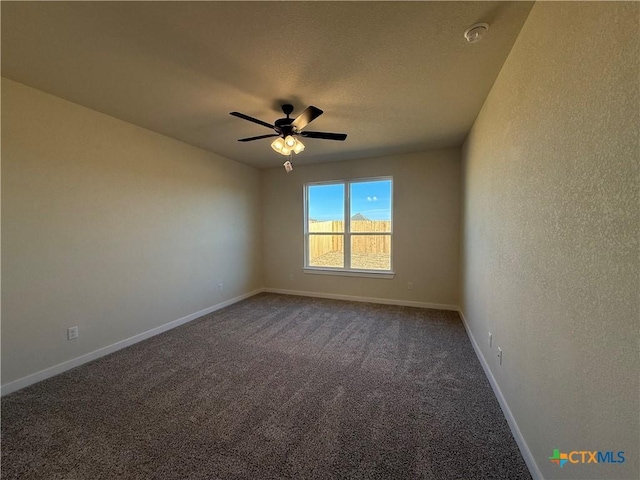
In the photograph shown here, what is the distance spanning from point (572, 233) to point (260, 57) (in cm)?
208

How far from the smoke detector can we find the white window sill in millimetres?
3378

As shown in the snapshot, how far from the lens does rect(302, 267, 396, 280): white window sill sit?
4.48m

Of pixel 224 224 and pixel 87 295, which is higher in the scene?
pixel 224 224

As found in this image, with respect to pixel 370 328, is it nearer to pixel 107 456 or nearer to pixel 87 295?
pixel 107 456

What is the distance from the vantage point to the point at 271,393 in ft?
6.89

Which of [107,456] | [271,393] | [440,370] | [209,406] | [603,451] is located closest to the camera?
[603,451]

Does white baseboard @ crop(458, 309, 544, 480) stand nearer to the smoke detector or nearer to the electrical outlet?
the smoke detector

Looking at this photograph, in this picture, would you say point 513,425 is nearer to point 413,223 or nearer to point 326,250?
point 413,223

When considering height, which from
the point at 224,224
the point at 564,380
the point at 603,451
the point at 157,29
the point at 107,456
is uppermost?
the point at 157,29

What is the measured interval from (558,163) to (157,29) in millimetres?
2322

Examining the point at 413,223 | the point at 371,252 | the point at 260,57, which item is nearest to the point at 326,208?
the point at 371,252

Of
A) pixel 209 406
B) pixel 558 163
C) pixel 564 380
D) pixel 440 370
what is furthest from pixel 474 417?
pixel 209 406

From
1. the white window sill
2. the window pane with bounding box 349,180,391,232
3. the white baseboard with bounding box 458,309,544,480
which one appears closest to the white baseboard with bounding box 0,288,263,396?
the white window sill

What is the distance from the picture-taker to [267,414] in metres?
1.86
